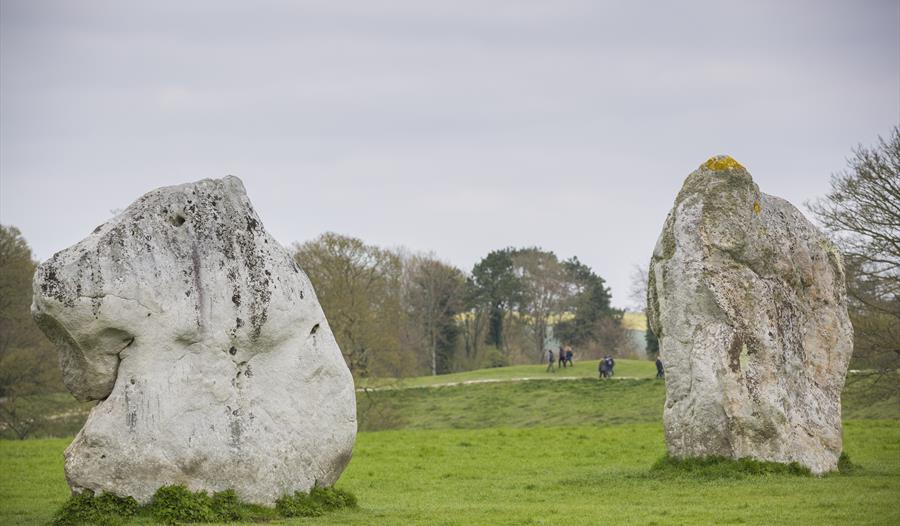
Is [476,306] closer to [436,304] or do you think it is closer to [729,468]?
[436,304]

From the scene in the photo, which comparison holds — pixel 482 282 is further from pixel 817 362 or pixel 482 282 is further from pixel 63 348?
pixel 63 348

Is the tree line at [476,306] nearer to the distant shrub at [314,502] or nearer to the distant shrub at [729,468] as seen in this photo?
the distant shrub at [729,468]

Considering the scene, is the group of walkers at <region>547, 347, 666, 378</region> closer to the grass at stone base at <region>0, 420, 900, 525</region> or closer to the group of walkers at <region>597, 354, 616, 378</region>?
the group of walkers at <region>597, 354, 616, 378</region>

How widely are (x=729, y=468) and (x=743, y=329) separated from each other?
257cm

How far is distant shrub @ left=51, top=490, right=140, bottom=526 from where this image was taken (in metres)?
13.9

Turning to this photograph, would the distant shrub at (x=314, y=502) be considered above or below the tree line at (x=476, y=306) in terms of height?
below

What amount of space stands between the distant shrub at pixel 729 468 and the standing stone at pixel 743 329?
145 mm

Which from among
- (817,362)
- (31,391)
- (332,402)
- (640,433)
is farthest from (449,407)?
(332,402)

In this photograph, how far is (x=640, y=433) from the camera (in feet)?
111

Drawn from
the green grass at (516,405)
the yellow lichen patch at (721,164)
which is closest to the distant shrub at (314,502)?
the yellow lichen patch at (721,164)

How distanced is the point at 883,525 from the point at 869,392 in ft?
74.2

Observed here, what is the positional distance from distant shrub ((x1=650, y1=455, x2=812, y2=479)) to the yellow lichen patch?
5.55 metres

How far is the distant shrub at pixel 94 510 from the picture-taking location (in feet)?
45.6

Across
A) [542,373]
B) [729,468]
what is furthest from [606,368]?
[729,468]
